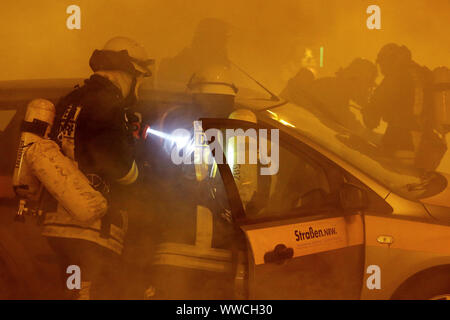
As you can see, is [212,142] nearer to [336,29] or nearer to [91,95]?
[91,95]

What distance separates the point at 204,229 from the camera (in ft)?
8.29

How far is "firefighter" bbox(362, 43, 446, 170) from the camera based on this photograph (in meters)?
3.83

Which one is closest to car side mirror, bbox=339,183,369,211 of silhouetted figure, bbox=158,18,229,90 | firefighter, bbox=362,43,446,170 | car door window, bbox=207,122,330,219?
car door window, bbox=207,122,330,219

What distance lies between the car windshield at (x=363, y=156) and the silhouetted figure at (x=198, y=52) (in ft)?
5.75

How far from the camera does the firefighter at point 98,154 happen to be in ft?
7.47

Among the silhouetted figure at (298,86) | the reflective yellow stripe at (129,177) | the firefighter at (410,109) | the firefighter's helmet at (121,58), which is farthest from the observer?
the silhouetted figure at (298,86)

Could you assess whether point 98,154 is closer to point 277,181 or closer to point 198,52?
point 277,181

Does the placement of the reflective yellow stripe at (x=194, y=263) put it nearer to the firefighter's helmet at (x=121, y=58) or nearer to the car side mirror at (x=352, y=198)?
the car side mirror at (x=352, y=198)

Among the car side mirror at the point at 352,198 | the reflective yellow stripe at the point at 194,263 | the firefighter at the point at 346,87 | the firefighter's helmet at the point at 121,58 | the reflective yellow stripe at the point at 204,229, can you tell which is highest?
the firefighter at the point at 346,87

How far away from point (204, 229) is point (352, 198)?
2.79 feet

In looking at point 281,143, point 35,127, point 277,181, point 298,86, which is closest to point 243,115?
point 281,143

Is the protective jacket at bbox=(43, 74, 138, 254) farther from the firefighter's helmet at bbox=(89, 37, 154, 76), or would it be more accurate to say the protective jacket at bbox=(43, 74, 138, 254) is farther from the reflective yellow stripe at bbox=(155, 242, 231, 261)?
the reflective yellow stripe at bbox=(155, 242, 231, 261)

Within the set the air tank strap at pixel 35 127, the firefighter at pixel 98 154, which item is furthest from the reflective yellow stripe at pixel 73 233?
the air tank strap at pixel 35 127

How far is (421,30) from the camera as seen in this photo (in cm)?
589
